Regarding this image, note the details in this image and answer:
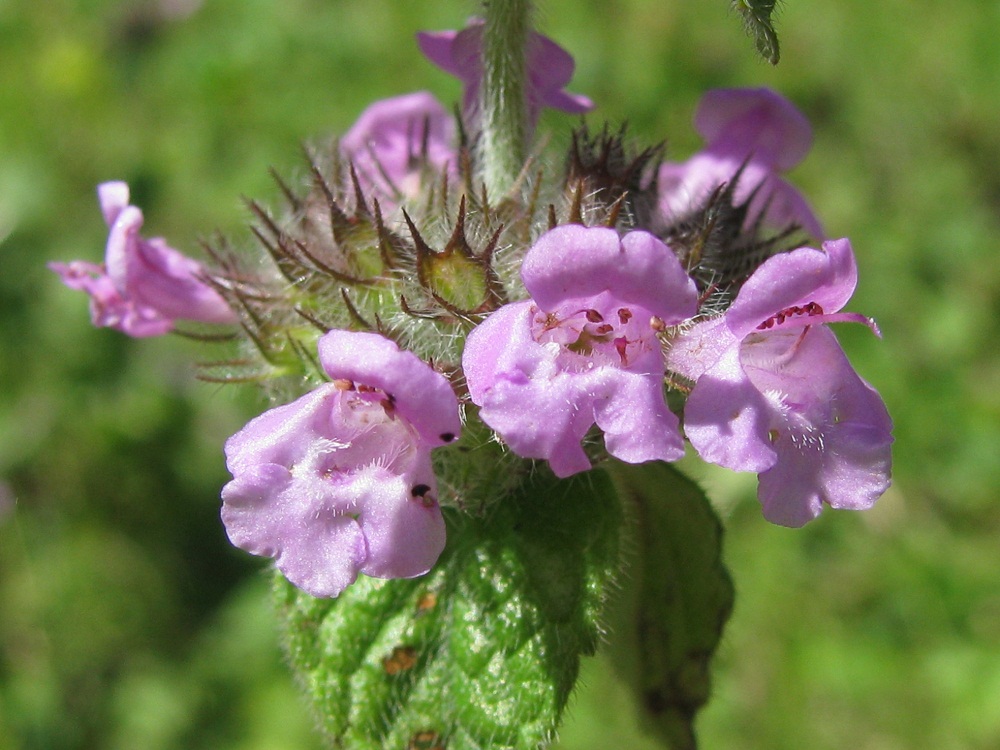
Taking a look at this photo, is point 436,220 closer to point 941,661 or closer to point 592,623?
point 592,623

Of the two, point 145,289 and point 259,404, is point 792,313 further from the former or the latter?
point 259,404

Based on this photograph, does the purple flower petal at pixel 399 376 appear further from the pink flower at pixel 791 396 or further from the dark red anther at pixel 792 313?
the dark red anther at pixel 792 313

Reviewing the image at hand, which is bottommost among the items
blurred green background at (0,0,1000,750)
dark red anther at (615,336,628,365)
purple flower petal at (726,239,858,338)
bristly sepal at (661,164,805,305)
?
blurred green background at (0,0,1000,750)

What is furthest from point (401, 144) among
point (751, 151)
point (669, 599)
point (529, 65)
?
point (669, 599)

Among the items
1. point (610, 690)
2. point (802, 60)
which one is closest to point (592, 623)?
→ point (610, 690)

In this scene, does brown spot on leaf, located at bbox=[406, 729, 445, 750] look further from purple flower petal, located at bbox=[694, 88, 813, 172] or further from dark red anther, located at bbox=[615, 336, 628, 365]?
purple flower petal, located at bbox=[694, 88, 813, 172]

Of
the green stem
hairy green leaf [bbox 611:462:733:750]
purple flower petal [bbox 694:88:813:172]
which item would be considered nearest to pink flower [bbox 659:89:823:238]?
purple flower petal [bbox 694:88:813:172]

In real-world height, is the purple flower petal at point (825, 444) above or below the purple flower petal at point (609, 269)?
below

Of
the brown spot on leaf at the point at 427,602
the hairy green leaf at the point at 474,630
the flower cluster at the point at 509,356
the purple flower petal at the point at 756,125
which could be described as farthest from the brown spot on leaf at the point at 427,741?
the purple flower petal at the point at 756,125
